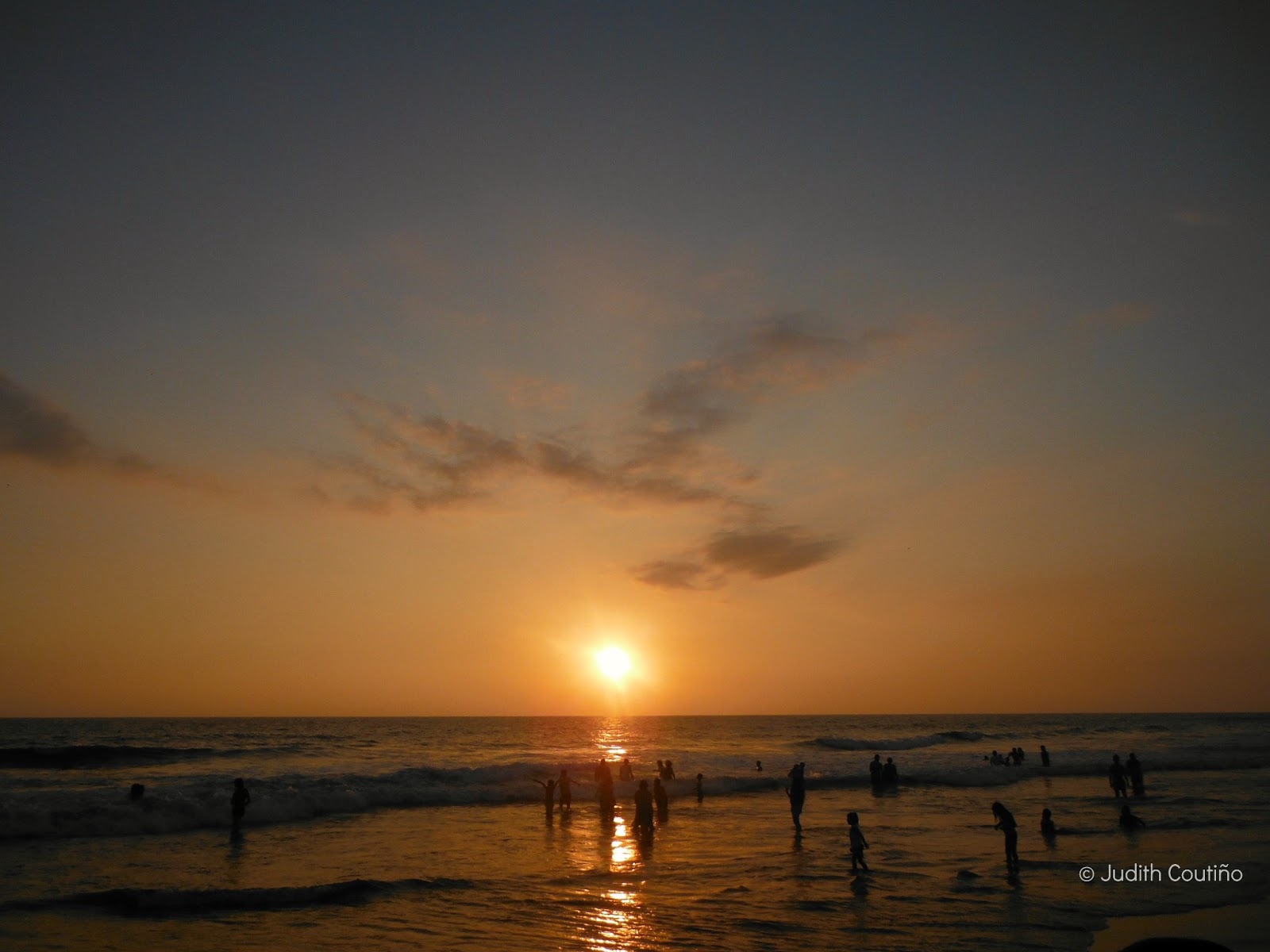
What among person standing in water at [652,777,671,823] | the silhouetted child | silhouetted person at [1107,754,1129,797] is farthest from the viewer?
silhouetted person at [1107,754,1129,797]

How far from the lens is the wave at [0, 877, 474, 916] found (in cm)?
1700

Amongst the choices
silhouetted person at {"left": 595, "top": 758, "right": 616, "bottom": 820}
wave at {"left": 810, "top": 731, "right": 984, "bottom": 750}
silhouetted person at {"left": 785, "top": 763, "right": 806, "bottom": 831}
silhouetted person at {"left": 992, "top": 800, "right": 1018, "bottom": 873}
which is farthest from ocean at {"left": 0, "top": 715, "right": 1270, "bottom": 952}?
wave at {"left": 810, "top": 731, "right": 984, "bottom": 750}

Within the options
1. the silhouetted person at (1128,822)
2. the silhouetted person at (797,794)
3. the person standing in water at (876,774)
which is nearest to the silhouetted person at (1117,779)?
the silhouetted person at (1128,822)

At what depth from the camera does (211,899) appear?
17609 mm

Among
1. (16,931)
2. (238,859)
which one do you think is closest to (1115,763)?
(238,859)

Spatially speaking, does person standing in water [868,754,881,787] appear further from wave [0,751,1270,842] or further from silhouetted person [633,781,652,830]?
silhouetted person [633,781,652,830]

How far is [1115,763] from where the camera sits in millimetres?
34938

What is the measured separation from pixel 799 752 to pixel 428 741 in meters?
39.4

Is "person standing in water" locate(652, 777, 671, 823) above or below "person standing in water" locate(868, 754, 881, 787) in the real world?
above

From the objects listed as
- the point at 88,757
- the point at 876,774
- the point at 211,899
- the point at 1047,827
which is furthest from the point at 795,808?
the point at 88,757

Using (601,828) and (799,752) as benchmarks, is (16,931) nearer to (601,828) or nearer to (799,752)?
(601,828)

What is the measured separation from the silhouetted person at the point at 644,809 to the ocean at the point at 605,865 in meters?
0.63

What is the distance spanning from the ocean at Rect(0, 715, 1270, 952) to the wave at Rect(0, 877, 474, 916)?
0.21ft

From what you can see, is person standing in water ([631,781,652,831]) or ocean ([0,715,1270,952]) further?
person standing in water ([631,781,652,831])
